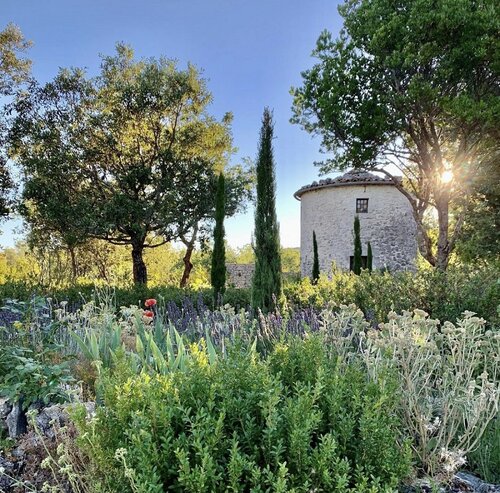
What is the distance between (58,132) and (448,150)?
43.6 feet

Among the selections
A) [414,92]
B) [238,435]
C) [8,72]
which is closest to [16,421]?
[238,435]

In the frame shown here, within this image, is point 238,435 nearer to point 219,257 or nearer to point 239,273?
point 219,257

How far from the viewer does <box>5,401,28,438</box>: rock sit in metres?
2.44

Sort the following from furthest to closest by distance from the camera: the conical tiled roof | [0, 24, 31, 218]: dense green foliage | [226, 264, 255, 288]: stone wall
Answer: [226, 264, 255, 288]: stone wall < the conical tiled roof < [0, 24, 31, 218]: dense green foliage

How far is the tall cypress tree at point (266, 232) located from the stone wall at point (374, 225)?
11.7 meters

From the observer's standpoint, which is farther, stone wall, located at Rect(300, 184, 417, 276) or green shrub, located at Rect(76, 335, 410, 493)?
stone wall, located at Rect(300, 184, 417, 276)

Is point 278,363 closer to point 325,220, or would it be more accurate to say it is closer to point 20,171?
point 20,171

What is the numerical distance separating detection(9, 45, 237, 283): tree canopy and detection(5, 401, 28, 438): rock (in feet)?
39.2

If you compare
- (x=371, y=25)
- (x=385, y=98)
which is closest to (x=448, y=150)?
(x=385, y=98)

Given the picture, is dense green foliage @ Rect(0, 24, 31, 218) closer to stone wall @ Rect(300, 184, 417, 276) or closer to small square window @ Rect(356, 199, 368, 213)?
stone wall @ Rect(300, 184, 417, 276)

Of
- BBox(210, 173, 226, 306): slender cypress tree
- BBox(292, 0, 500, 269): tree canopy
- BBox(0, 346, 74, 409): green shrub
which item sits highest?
BBox(292, 0, 500, 269): tree canopy

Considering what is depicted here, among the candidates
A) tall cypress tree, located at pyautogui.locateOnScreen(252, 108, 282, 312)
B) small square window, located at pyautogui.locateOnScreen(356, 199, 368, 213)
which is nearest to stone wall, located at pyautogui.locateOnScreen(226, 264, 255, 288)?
small square window, located at pyautogui.locateOnScreen(356, 199, 368, 213)

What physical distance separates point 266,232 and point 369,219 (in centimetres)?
1266

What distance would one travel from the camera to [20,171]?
15.3 metres
